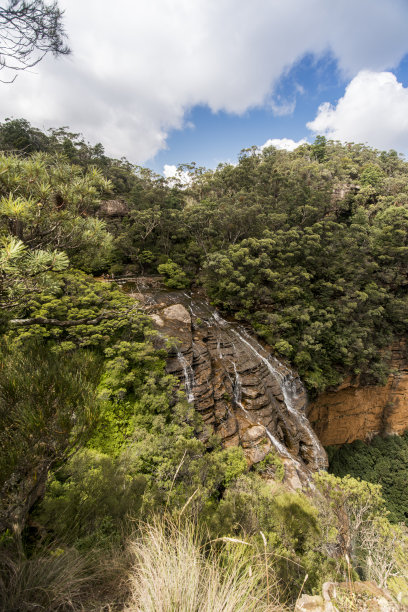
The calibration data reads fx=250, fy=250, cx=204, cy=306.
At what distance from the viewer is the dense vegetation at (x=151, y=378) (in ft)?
6.66

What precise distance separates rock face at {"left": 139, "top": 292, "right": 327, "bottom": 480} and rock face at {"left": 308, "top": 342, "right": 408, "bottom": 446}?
391 cm

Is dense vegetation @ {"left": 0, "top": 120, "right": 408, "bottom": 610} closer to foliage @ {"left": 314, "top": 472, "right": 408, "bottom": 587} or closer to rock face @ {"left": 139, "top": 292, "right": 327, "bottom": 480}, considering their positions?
foliage @ {"left": 314, "top": 472, "right": 408, "bottom": 587}

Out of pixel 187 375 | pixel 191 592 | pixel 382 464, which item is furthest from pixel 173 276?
pixel 382 464

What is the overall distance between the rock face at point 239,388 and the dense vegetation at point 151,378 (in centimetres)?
75

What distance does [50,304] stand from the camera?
23.7 ft

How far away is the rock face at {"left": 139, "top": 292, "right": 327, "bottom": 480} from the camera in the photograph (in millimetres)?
8227

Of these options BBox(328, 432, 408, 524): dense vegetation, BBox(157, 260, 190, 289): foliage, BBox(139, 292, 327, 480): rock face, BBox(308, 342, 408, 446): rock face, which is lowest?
BBox(328, 432, 408, 524): dense vegetation

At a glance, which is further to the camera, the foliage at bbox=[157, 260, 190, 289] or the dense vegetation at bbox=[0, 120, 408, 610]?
the foliage at bbox=[157, 260, 190, 289]

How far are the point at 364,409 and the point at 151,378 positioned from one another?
48.5 ft

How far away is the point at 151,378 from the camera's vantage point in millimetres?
7320

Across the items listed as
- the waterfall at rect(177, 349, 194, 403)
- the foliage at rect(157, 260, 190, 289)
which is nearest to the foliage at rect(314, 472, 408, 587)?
the waterfall at rect(177, 349, 194, 403)

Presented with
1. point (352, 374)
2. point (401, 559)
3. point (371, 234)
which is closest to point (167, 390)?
point (401, 559)

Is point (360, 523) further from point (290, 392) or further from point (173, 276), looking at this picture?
point (173, 276)

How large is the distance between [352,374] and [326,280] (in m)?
5.48
